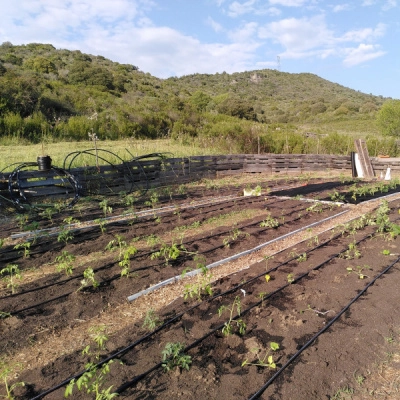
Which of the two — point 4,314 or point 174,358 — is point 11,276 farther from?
point 174,358

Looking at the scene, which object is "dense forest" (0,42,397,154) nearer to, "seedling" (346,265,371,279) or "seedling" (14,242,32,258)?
"seedling" (14,242,32,258)

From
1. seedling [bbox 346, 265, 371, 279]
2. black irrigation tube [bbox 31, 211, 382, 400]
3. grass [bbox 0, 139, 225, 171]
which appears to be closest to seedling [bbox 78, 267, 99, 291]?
black irrigation tube [bbox 31, 211, 382, 400]

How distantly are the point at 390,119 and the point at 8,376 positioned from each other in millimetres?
20710

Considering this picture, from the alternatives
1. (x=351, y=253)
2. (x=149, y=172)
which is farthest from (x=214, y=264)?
(x=149, y=172)

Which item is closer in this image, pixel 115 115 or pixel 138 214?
pixel 138 214

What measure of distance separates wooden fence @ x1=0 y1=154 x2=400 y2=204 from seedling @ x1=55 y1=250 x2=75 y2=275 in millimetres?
3094

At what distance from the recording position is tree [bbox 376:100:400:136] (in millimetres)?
17953

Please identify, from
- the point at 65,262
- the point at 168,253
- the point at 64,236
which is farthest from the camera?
the point at 64,236

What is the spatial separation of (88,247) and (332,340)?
3221 millimetres

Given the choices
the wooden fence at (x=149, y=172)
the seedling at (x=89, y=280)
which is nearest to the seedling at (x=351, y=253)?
the seedling at (x=89, y=280)

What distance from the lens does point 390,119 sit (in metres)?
18.4

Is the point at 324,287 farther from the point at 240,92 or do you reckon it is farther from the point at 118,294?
the point at 240,92

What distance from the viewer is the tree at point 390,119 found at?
58.9 feet

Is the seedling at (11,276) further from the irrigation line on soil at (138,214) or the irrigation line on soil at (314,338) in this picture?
the irrigation line on soil at (314,338)
